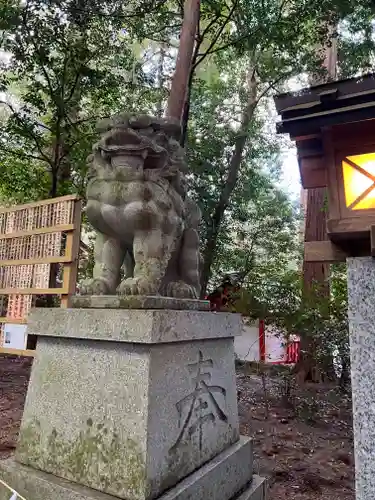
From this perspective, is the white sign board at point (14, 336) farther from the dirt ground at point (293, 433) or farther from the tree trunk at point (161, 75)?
the tree trunk at point (161, 75)

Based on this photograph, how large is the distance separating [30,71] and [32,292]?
3.80 meters

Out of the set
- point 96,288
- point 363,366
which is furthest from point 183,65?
point 363,366

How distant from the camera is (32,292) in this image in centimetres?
395

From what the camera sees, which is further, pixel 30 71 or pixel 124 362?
pixel 30 71

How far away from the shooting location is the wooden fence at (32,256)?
372 cm

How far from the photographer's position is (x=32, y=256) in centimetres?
404

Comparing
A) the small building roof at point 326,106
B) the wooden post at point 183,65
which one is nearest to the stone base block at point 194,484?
the small building roof at point 326,106

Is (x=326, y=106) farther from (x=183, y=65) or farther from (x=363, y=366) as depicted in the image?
(x=183, y=65)

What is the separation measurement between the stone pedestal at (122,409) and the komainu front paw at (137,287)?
9cm

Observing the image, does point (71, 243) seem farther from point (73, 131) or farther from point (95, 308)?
point (73, 131)

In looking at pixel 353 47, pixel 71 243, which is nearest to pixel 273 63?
pixel 353 47

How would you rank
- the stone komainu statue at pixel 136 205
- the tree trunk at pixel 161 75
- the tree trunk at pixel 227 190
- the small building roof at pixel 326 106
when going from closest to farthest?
1. the small building roof at pixel 326 106
2. the stone komainu statue at pixel 136 205
3. the tree trunk at pixel 227 190
4. the tree trunk at pixel 161 75

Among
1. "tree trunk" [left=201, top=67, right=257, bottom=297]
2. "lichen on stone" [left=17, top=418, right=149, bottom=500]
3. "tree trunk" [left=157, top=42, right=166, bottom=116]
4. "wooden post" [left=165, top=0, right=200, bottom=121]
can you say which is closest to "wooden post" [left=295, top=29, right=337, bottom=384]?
"tree trunk" [left=201, top=67, right=257, bottom=297]

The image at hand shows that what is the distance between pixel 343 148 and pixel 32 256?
10.7ft
